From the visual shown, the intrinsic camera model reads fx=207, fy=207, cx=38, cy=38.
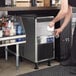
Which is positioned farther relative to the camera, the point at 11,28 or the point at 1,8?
the point at 11,28

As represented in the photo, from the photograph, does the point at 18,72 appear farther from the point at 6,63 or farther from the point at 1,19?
the point at 1,19

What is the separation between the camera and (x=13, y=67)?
292cm

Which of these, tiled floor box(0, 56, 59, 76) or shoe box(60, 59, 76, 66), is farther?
shoe box(60, 59, 76, 66)

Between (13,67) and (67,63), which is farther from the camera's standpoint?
(67,63)

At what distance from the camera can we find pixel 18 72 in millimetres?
2738

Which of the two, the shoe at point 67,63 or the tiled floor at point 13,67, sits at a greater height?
the shoe at point 67,63

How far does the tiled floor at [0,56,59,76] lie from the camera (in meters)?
2.73

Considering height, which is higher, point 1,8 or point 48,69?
point 1,8

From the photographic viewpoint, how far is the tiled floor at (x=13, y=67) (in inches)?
107

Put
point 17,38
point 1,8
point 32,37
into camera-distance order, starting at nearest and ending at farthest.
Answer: point 1,8 → point 17,38 → point 32,37

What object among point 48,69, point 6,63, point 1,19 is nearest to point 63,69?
point 48,69

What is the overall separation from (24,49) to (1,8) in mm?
809

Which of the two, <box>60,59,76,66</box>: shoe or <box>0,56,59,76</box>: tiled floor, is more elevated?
<box>60,59,76,66</box>: shoe

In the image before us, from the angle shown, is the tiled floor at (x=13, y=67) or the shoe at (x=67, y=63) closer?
the tiled floor at (x=13, y=67)
